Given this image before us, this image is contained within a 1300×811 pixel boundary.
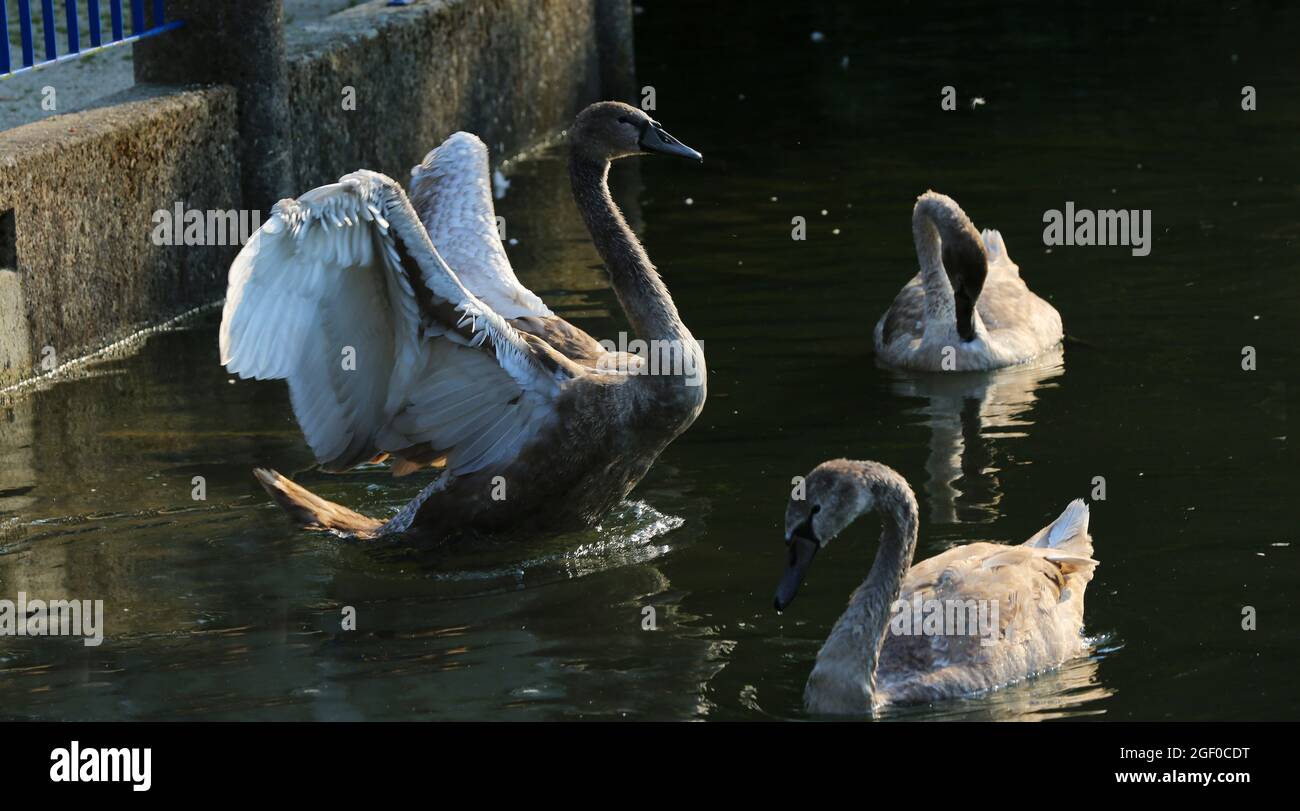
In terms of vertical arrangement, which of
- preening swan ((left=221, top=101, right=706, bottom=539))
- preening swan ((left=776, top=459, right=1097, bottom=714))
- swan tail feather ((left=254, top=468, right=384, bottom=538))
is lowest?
preening swan ((left=776, top=459, right=1097, bottom=714))

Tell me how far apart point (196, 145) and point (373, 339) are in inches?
154

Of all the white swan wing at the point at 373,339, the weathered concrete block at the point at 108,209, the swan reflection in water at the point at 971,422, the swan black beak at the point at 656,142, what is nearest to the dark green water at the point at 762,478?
the swan reflection in water at the point at 971,422

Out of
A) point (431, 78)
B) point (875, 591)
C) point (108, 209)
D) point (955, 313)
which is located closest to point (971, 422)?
point (955, 313)

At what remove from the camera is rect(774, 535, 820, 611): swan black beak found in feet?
19.7

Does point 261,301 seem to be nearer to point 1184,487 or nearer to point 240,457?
point 240,457

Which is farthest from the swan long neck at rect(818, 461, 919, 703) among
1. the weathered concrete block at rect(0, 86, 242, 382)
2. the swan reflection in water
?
the weathered concrete block at rect(0, 86, 242, 382)

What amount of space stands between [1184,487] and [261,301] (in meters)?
3.51

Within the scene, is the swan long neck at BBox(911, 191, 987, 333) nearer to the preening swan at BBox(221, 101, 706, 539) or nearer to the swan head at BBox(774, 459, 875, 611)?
the preening swan at BBox(221, 101, 706, 539)

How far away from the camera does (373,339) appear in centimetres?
737

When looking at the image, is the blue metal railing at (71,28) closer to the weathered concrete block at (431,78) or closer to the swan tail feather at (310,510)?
the weathered concrete block at (431,78)

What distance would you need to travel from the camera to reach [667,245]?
12.2 m

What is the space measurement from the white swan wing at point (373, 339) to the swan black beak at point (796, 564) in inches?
64.6

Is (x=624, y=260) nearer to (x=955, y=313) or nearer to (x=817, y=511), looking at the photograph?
(x=817, y=511)

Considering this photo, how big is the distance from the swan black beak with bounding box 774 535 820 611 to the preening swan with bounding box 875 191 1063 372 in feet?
12.9
